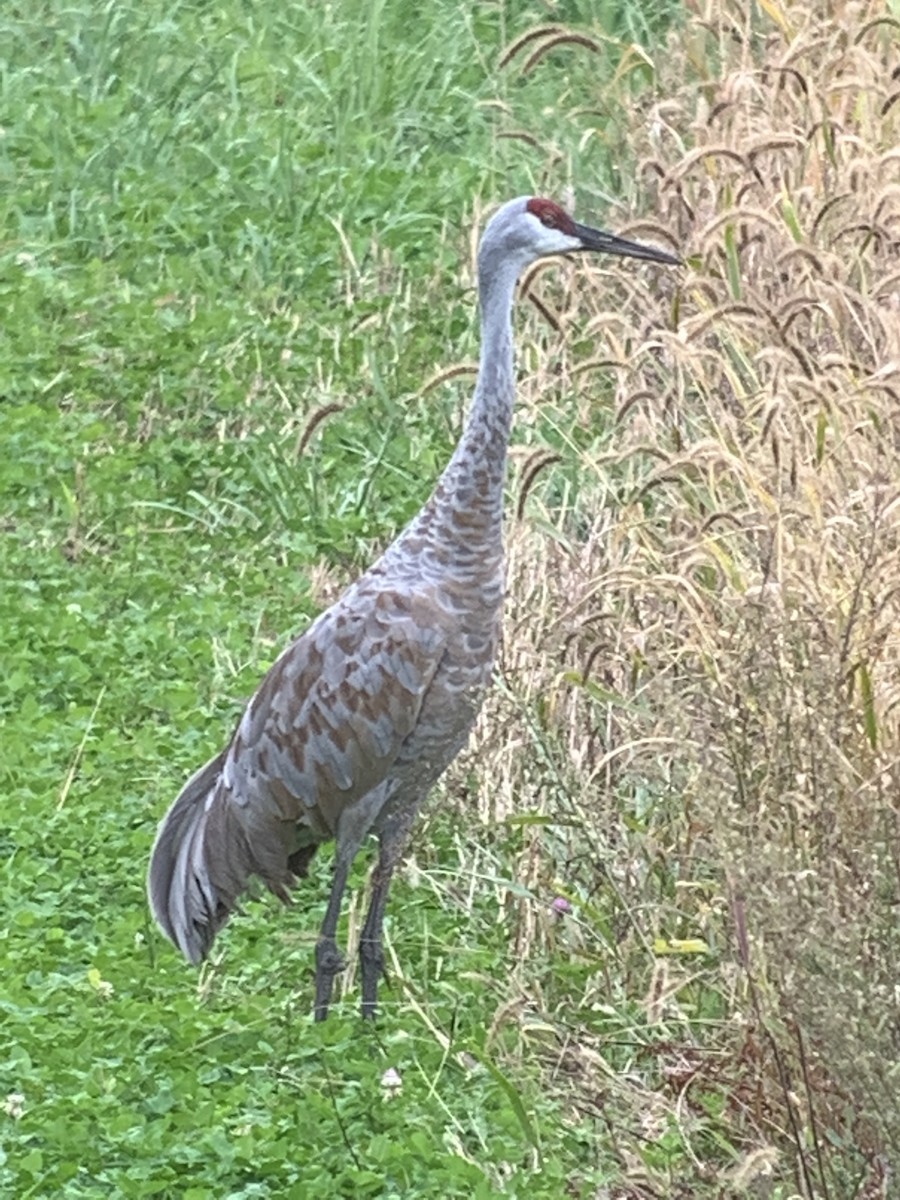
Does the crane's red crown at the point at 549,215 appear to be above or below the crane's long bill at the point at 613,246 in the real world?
above

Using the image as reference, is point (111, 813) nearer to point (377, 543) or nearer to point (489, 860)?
point (489, 860)

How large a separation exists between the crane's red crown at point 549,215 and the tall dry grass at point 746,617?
1.37ft

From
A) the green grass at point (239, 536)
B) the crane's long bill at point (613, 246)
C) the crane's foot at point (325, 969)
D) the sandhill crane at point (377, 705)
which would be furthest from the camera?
the crane's long bill at point (613, 246)

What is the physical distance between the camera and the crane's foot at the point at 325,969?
18.1 ft

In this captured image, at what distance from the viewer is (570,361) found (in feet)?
27.5

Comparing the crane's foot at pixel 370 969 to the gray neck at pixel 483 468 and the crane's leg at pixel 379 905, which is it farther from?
the gray neck at pixel 483 468

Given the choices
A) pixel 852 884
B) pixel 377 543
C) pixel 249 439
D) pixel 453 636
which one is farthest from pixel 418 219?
pixel 852 884

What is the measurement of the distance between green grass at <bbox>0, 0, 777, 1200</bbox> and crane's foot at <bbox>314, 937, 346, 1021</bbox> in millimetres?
61

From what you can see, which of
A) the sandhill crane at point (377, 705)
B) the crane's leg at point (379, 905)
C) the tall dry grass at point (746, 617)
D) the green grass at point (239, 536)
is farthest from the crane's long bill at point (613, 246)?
the green grass at point (239, 536)

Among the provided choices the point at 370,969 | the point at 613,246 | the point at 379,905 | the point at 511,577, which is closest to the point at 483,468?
the point at 613,246

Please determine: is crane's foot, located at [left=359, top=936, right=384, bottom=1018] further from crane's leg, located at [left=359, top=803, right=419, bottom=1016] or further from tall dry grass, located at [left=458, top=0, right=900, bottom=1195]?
tall dry grass, located at [left=458, top=0, right=900, bottom=1195]

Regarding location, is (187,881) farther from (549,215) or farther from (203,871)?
(549,215)

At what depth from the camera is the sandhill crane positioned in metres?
5.38

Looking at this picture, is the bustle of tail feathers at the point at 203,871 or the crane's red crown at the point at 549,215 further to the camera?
the crane's red crown at the point at 549,215
